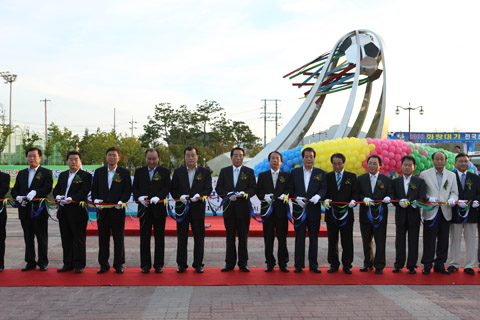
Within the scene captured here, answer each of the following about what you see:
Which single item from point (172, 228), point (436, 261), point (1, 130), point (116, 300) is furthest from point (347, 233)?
point (1, 130)

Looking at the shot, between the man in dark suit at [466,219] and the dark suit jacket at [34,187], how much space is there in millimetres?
4929

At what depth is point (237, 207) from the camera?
5074 millimetres

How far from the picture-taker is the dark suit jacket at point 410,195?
503cm

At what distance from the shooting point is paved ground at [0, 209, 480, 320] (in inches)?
140

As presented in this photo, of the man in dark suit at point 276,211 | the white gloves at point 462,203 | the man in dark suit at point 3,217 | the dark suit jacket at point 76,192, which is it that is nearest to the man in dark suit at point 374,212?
the white gloves at point 462,203

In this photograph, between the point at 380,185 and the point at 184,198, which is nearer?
the point at 184,198

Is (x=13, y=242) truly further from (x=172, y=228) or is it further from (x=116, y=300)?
(x=116, y=300)

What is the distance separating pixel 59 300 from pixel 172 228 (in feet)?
14.1


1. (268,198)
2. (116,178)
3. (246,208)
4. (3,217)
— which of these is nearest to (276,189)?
(268,198)

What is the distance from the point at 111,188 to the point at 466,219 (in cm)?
426

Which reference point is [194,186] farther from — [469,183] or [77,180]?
[469,183]

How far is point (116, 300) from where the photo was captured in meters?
3.94

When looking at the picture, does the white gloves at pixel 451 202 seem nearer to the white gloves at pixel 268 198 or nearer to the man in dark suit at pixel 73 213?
the white gloves at pixel 268 198

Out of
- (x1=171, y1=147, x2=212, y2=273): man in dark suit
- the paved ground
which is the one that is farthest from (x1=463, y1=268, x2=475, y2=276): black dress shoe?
(x1=171, y1=147, x2=212, y2=273): man in dark suit
